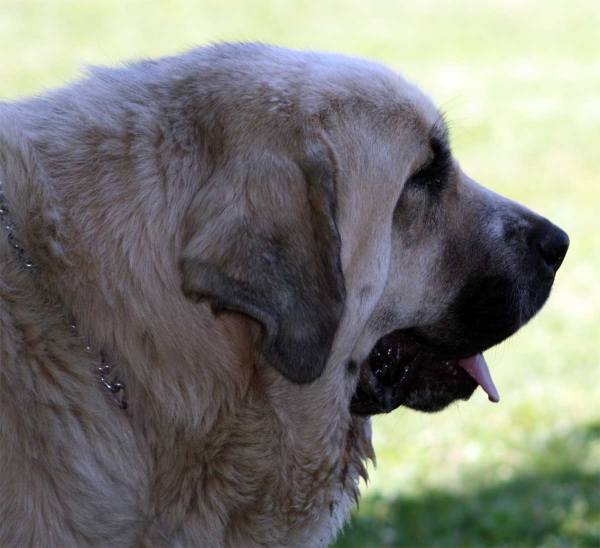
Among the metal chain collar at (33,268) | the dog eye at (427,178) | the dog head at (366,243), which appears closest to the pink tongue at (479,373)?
the dog head at (366,243)

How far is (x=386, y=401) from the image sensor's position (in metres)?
3.11

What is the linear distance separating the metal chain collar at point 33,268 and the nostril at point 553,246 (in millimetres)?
1709

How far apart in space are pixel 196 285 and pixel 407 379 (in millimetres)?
1112

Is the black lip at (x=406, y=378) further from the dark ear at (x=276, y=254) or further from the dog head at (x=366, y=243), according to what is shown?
the dark ear at (x=276, y=254)

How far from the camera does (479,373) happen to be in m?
3.47

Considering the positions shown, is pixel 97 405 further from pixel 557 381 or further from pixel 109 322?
pixel 557 381

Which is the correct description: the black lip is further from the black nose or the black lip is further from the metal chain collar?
the metal chain collar

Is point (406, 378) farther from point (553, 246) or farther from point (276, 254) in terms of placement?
point (276, 254)

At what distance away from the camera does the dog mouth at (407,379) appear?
310 centimetres

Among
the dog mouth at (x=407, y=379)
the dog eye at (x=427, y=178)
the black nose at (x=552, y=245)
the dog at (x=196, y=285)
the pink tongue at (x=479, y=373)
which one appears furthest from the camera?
the pink tongue at (x=479, y=373)

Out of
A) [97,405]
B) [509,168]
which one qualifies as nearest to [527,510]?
[97,405]

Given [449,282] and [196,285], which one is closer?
[196,285]

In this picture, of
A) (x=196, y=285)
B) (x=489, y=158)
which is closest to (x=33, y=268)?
(x=196, y=285)

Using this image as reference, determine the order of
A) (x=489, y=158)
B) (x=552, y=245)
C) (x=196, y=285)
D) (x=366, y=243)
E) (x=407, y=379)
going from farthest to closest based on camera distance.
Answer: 1. (x=489, y=158)
2. (x=552, y=245)
3. (x=407, y=379)
4. (x=366, y=243)
5. (x=196, y=285)
